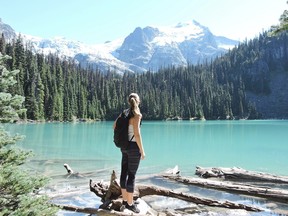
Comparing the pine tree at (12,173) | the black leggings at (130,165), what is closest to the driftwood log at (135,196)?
the black leggings at (130,165)

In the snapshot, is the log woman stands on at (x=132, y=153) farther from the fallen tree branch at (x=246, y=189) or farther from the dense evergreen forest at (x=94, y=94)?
the dense evergreen forest at (x=94, y=94)

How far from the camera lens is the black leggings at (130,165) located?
8.25 m

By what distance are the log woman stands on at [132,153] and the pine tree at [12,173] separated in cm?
239

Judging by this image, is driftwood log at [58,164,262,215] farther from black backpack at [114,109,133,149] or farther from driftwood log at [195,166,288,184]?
driftwood log at [195,166,288,184]

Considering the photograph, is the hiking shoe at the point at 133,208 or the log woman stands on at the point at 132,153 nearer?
the log woman stands on at the point at 132,153

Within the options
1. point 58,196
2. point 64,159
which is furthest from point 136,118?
point 64,159

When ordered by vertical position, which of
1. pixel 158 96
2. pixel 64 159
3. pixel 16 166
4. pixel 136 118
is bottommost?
pixel 64 159

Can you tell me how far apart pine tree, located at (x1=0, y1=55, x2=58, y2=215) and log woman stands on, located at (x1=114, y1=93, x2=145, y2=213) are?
2393mm

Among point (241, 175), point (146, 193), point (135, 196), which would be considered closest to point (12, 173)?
point (135, 196)

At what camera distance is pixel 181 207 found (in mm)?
11500

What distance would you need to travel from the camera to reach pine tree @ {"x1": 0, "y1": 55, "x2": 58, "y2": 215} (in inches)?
236

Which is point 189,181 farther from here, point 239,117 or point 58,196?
point 239,117

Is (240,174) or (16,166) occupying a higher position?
(16,166)

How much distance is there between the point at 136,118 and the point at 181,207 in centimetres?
476
